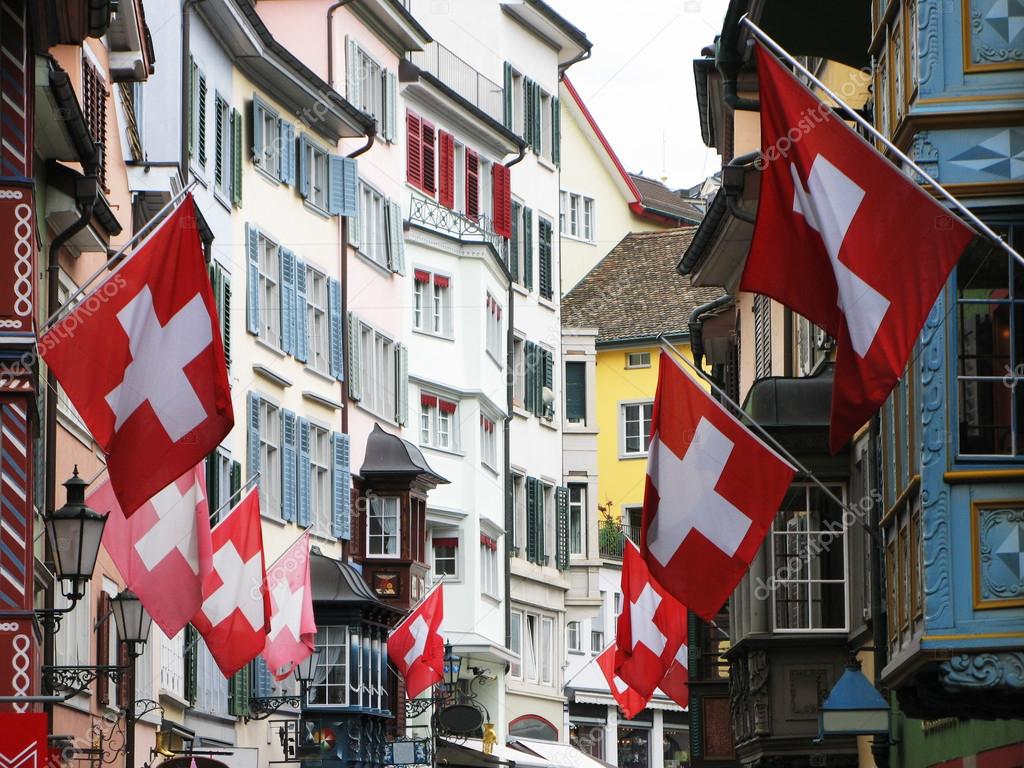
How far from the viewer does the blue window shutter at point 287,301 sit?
40.8 meters

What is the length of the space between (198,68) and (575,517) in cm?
3117

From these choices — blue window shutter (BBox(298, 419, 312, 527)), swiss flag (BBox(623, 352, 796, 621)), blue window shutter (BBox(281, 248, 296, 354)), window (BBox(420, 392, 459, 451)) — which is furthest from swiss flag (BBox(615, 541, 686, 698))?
window (BBox(420, 392, 459, 451))

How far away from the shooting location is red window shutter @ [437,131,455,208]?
5228cm

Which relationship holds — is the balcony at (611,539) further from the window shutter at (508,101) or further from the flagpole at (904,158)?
the flagpole at (904,158)

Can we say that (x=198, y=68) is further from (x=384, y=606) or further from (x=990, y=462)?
(x=990, y=462)

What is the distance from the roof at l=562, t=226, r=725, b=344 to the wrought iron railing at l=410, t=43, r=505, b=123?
1417 cm

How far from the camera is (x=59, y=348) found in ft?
55.1

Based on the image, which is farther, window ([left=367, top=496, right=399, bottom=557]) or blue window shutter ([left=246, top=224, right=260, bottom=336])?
window ([left=367, top=496, right=399, bottom=557])

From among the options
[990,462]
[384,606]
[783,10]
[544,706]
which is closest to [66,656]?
[783,10]

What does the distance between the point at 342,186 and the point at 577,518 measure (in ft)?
74.8

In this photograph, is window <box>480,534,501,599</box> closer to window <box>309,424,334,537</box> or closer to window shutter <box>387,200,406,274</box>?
window shutter <box>387,200,406,274</box>

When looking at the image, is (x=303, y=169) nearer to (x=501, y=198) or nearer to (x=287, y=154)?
(x=287, y=154)

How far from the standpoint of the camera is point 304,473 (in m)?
41.7

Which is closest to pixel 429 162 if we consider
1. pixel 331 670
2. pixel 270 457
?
pixel 270 457
